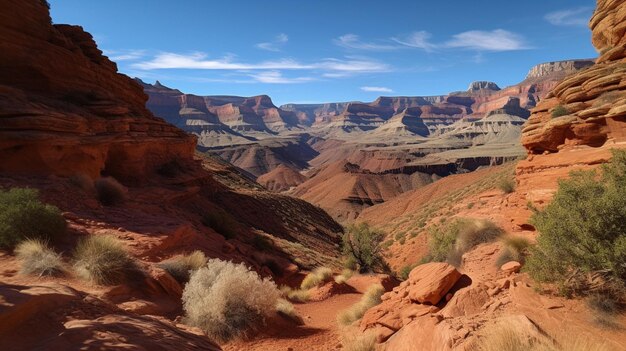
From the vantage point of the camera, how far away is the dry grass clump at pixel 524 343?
3732mm

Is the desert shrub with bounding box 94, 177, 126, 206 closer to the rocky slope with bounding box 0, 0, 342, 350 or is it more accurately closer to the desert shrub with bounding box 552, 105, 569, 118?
the rocky slope with bounding box 0, 0, 342, 350

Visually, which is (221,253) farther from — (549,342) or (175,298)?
(549,342)

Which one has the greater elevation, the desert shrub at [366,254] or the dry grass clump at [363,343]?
the dry grass clump at [363,343]


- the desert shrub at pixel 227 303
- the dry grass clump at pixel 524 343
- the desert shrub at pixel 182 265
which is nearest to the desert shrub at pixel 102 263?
the desert shrub at pixel 182 265

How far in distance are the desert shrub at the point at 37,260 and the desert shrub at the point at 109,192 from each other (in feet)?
19.9

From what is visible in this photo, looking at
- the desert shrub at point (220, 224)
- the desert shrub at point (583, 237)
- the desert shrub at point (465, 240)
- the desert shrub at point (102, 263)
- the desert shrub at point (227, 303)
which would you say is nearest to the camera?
the desert shrub at point (583, 237)

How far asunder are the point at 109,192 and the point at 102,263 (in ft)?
24.1

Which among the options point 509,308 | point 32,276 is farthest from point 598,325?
point 32,276

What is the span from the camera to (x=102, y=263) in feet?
24.7

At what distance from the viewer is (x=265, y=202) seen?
30.7m

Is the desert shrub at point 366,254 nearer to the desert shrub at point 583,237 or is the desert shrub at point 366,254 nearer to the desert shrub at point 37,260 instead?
the desert shrub at point 583,237

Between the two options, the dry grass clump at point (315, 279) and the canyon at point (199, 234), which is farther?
the dry grass clump at point (315, 279)

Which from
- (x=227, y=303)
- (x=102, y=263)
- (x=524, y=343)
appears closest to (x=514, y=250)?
(x=524, y=343)

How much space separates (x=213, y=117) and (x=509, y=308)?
19019cm
